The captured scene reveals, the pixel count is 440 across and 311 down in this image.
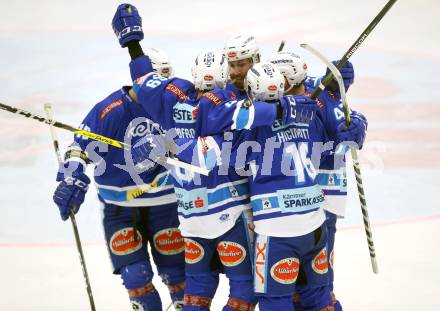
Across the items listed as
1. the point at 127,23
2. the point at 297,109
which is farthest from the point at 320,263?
the point at 127,23

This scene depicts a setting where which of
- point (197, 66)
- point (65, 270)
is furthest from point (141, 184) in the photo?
point (65, 270)

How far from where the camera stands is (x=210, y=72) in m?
4.09

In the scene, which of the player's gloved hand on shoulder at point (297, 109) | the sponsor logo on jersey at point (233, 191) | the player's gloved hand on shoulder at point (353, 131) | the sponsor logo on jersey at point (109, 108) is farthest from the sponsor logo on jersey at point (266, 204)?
the sponsor logo on jersey at point (109, 108)

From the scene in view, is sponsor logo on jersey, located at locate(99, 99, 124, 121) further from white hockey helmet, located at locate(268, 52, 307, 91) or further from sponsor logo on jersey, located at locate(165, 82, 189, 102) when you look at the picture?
white hockey helmet, located at locate(268, 52, 307, 91)

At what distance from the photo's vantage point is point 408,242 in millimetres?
5930

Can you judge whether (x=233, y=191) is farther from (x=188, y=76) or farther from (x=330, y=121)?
(x=188, y=76)

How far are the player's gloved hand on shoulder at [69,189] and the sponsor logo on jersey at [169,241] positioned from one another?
571 mm

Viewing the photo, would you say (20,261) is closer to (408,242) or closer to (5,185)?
(5,185)

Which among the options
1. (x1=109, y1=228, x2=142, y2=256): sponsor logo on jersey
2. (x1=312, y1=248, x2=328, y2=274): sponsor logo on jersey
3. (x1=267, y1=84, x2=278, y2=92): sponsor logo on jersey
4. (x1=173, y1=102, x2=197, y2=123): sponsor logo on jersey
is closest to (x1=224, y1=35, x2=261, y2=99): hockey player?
(x1=173, y1=102, x2=197, y2=123): sponsor logo on jersey

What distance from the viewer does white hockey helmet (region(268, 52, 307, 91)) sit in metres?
4.16

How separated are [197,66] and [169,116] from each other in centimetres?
Result: 31

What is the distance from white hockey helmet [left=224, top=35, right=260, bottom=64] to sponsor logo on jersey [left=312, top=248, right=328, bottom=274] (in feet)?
3.58

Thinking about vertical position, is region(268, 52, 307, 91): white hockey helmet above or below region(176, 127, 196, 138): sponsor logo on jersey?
above

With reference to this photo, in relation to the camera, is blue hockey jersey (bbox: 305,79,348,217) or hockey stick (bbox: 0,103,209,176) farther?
blue hockey jersey (bbox: 305,79,348,217)
